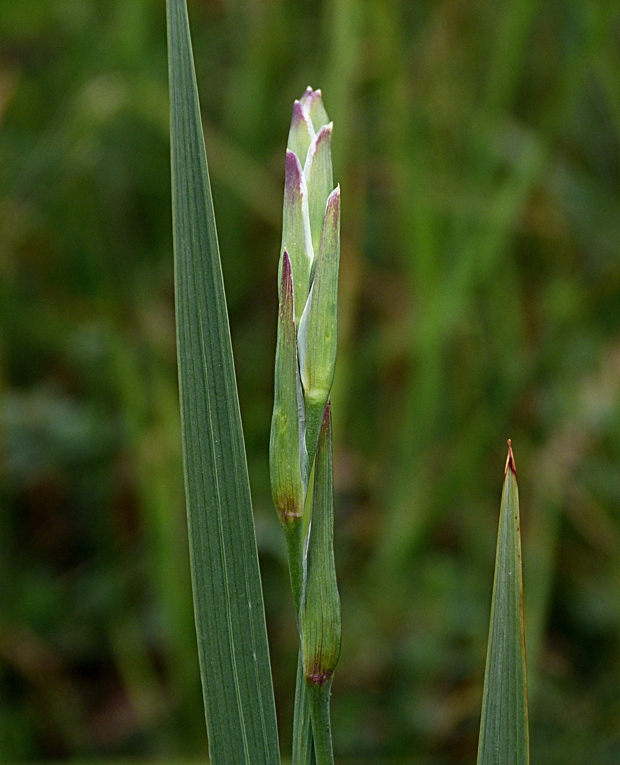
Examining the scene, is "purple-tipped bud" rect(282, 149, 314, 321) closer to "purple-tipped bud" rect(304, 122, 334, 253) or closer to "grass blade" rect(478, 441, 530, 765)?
"purple-tipped bud" rect(304, 122, 334, 253)

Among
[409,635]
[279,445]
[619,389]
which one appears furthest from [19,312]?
[279,445]

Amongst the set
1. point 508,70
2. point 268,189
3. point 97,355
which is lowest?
point 97,355

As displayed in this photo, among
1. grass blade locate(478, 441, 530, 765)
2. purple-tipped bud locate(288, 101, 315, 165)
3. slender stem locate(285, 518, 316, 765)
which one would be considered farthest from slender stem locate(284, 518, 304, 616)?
purple-tipped bud locate(288, 101, 315, 165)

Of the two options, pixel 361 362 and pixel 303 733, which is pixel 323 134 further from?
pixel 361 362

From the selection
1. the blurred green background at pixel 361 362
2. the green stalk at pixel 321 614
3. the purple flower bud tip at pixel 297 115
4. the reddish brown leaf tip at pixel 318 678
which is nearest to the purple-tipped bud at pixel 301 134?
the purple flower bud tip at pixel 297 115

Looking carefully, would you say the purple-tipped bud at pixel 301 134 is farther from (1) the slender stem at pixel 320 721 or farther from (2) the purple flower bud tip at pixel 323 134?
(1) the slender stem at pixel 320 721

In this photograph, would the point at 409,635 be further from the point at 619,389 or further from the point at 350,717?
the point at 619,389
